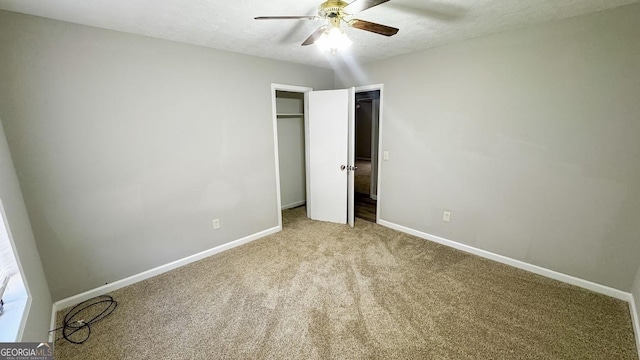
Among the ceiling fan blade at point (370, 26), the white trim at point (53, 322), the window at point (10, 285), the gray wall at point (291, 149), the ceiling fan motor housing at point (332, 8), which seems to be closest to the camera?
the window at point (10, 285)

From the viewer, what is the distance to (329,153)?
355cm

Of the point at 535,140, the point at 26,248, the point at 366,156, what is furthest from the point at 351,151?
the point at 366,156

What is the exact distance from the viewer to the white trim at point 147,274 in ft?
6.91

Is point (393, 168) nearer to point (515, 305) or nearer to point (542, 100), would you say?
point (542, 100)

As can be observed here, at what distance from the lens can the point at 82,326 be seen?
189 cm

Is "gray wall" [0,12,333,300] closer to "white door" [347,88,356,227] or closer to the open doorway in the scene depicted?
"white door" [347,88,356,227]

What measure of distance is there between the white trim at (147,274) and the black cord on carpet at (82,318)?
0.17 ft

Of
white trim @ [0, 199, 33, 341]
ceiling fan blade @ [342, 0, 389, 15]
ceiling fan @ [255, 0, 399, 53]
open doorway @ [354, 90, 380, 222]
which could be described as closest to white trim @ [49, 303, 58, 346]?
white trim @ [0, 199, 33, 341]

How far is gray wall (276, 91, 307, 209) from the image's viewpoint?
13.2 feet

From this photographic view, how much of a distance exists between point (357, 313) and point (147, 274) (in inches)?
82.9

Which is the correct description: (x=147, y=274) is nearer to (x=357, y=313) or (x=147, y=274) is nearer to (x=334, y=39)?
(x=357, y=313)

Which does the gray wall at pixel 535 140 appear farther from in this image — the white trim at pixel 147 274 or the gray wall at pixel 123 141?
the white trim at pixel 147 274

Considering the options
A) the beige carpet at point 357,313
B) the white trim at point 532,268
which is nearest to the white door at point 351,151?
the white trim at point 532,268

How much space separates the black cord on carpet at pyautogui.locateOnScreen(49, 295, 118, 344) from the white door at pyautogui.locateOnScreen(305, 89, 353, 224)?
2549mm
